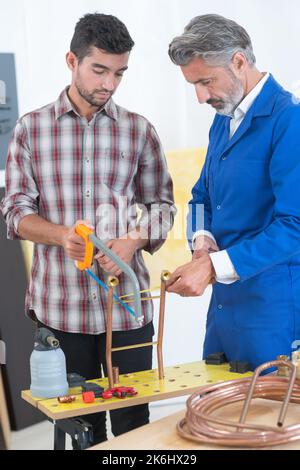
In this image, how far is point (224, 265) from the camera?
1.79 m

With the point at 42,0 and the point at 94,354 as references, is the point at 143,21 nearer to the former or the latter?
the point at 42,0

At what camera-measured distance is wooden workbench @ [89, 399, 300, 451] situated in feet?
4.53

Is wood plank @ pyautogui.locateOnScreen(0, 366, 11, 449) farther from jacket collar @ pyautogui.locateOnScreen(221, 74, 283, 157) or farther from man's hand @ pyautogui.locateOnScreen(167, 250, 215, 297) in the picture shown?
jacket collar @ pyautogui.locateOnScreen(221, 74, 283, 157)

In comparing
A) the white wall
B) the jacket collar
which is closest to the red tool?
the jacket collar

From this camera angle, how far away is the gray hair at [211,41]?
1843 millimetres

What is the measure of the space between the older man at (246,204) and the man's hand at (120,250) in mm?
237

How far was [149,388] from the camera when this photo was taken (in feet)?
5.69

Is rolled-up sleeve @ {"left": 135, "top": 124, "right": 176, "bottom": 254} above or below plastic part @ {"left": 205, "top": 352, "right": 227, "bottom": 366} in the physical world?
above

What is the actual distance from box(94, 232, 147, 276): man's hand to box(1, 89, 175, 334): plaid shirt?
8cm

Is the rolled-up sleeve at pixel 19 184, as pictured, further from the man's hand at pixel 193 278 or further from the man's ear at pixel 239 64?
the man's ear at pixel 239 64

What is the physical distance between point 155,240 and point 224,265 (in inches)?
20.3

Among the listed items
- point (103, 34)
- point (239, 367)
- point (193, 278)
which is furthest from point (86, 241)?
point (103, 34)
